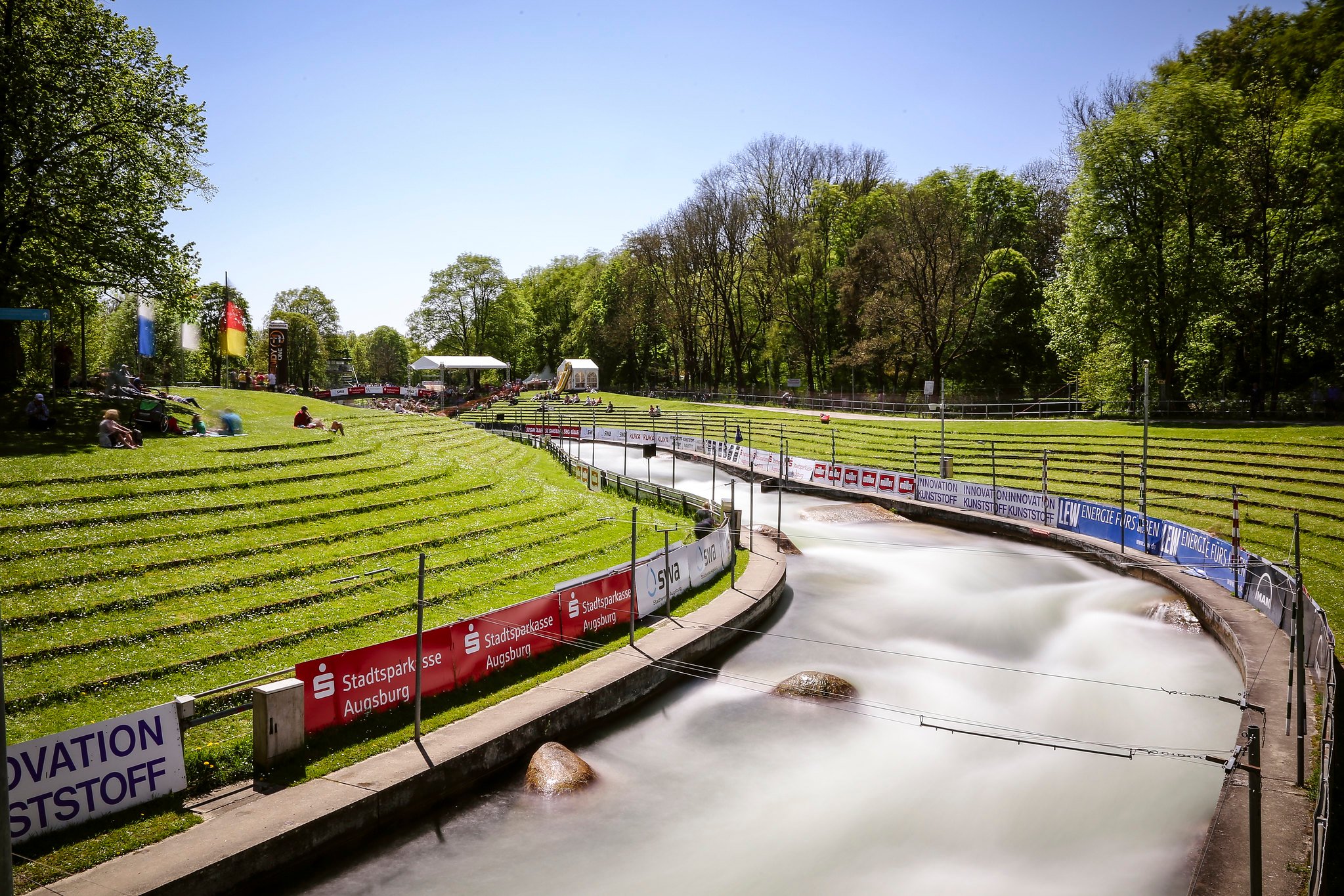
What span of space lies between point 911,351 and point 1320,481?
3928 centimetres

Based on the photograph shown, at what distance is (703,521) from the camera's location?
28.5 metres

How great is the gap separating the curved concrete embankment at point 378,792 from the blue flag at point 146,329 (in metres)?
25.3

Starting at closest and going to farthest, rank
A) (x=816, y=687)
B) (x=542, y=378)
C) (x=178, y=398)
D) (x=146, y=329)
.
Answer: (x=816, y=687) → (x=146, y=329) → (x=178, y=398) → (x=542, y=378)

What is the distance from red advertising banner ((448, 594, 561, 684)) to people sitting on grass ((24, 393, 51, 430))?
18.7 meters

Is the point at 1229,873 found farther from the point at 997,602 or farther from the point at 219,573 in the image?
the point at 219,573

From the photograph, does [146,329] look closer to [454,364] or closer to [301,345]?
[454,364]

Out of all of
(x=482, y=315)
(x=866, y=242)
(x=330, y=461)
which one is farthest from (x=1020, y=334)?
(x=482, y=315)

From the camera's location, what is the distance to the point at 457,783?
39.5ft

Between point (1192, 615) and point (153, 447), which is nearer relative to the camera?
point (1192, 615)

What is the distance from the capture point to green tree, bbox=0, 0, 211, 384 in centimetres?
Result: 2623

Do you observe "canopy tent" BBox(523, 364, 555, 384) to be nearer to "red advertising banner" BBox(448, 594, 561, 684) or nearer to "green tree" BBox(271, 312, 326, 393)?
"green tree" BBox(271, 312, 326, 393)

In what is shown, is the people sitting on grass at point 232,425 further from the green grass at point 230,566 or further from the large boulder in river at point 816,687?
the large boulder in river at point 816,687

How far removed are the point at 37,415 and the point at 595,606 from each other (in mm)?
19212

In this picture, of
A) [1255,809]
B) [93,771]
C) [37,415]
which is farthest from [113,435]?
[1255,809]
